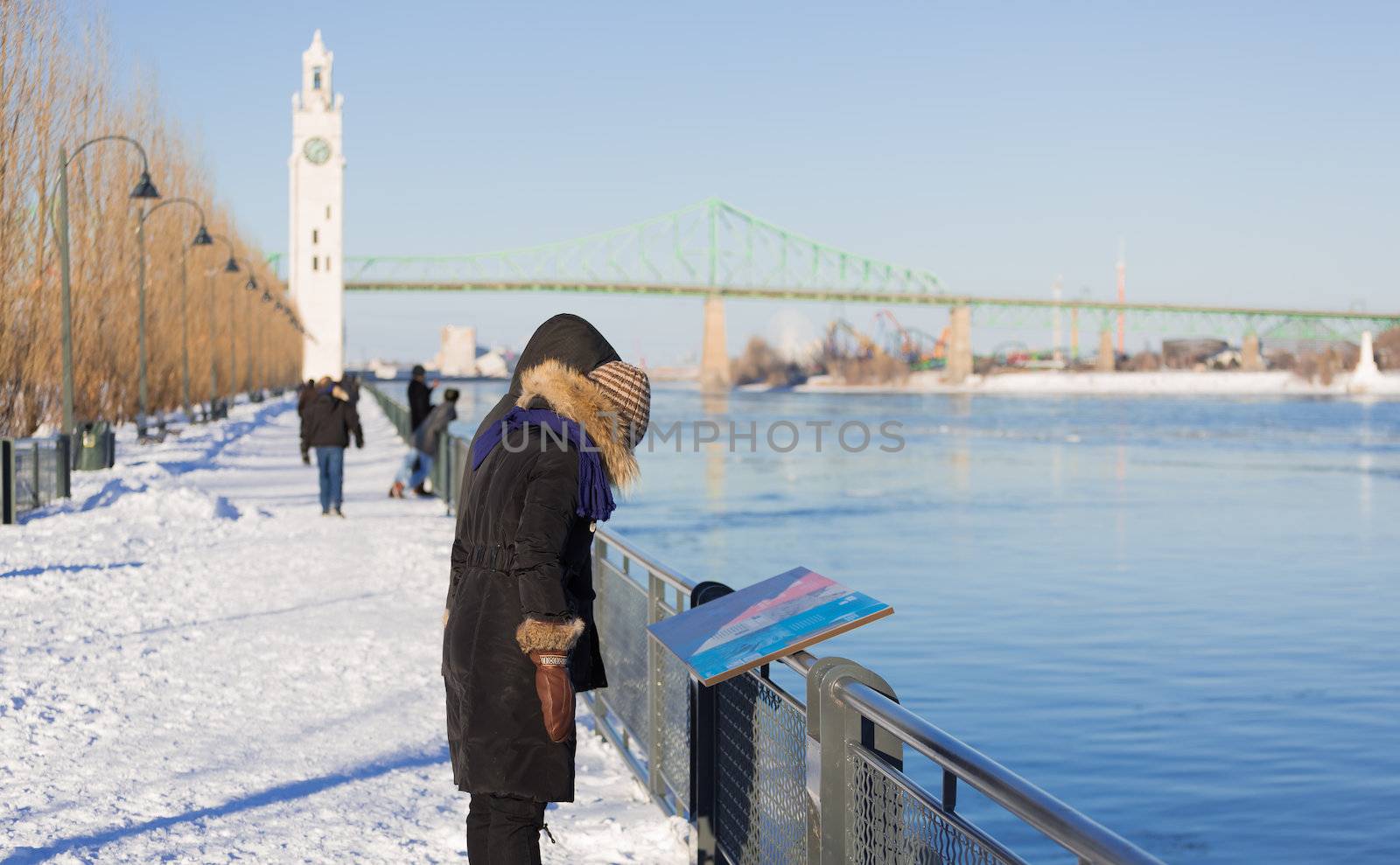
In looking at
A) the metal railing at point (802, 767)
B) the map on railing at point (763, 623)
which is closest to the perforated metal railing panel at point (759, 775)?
the metal railing at point (802, 767)

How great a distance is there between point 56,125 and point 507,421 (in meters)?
27.7

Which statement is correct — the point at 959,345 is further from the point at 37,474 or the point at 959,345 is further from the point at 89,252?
the point at 37,474

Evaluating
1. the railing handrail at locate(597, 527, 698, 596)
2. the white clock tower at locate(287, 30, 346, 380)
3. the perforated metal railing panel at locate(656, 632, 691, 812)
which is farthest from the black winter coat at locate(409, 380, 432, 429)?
the white clock tower at locate(287, 30, 346, 380)

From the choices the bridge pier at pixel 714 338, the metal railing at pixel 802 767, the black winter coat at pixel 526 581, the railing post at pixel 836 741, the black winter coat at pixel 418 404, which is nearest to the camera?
the metal railing at pixel 802 767

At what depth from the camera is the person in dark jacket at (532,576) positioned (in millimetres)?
3264

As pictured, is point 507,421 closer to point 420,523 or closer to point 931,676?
point 931,676

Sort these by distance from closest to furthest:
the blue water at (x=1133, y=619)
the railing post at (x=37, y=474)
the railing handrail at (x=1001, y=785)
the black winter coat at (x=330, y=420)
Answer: the railing handrail at (x=1001, y=785), the blue water at (x=1133, y=619), the railing post at (x=37, y=474), the black winter coat at (x=330, y=420)

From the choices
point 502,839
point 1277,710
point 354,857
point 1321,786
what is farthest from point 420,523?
point 502,839

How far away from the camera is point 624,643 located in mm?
Answer: 5996

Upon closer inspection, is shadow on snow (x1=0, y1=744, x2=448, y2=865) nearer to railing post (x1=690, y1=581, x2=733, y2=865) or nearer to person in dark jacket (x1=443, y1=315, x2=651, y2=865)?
railing post (x1=690, y1=581, x2=733, y2=865)

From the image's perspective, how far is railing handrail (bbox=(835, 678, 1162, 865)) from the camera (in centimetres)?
203

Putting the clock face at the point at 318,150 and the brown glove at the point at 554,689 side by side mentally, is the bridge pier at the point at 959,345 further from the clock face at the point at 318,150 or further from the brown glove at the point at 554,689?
the brown glove at the point at 554,689

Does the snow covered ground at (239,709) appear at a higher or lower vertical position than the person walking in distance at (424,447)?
lower

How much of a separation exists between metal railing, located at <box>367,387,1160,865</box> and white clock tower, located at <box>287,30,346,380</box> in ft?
301
